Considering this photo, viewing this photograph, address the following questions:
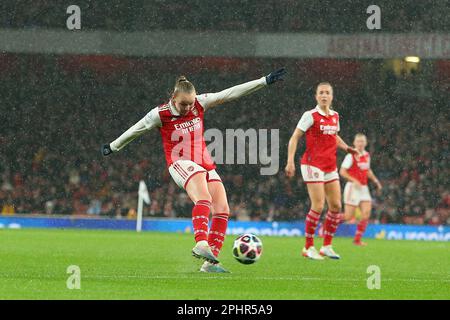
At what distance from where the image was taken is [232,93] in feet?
32.1

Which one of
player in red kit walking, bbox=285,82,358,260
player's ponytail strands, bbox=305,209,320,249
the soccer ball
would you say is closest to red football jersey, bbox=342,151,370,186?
player in red kit walking, bbox=285,82,358,260

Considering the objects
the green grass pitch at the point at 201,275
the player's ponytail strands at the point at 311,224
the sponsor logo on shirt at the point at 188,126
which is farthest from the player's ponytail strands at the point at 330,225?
the sponsor logo on shirt at the point at 188,126

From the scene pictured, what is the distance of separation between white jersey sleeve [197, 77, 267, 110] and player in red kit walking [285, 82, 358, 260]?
9.93 ft

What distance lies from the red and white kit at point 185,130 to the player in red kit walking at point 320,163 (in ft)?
9.85

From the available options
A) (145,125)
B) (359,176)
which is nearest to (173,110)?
(145,125)

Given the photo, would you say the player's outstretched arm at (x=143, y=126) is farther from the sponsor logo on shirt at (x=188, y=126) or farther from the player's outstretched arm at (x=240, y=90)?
the player's outstretched arm at (x=240, y=90)

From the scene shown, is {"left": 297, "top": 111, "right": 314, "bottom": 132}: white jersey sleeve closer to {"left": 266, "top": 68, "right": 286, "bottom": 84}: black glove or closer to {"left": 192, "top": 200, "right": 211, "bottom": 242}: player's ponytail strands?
{"left": 266, "top": 68, "right": 286, "bottom": 84}: black glove

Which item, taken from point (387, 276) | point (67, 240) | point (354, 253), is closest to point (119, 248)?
point (67, 240)

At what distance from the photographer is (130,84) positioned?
33031mm

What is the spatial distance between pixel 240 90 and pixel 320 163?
336cm

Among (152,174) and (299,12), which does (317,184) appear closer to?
(152,174)

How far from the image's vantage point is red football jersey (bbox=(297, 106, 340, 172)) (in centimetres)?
1286

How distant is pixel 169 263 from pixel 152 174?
1872 centimetres

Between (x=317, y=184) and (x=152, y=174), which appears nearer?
(x=317, y=184)
